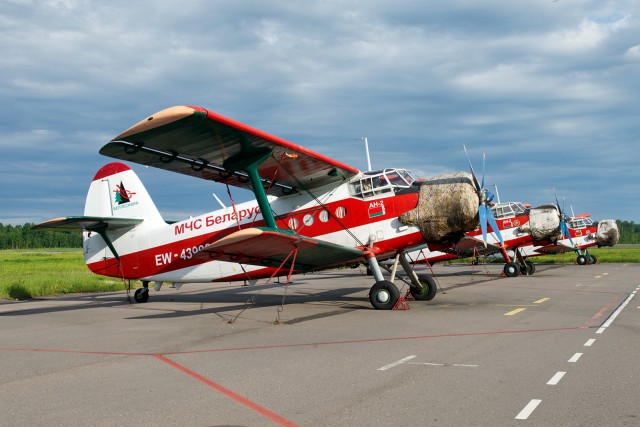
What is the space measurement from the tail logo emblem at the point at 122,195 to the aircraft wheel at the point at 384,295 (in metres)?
9.39

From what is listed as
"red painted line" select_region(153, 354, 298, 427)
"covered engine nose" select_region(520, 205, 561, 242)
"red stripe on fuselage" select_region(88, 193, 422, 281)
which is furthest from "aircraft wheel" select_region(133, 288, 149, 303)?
"covered engine nose" select_region(520, 205, 561, 242)

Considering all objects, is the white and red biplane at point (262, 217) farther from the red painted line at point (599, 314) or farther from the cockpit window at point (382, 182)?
the red painted line at point (599, 314)

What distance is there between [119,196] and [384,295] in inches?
397

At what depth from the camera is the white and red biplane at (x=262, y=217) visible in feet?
35.1

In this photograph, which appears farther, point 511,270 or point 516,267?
point 511,270

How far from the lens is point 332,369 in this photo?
6.39 metres

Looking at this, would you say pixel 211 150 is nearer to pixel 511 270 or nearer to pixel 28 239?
pixel 511 270

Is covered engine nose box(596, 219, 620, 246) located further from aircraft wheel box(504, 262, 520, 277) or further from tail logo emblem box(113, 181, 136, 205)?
tail logo emblem box(113, 181, 136, 205)

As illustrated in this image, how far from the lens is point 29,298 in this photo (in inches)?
806

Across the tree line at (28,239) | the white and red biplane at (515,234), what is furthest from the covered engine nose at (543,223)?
the tree line at (28,239)

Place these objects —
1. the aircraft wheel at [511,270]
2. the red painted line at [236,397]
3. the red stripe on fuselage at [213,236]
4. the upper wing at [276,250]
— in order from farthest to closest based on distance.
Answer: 1. the aircraft wheel at [511,270]
2. the red stripe on fuselage at [213,236]
3. the upper wing at [276,250]
4. the red painted line at [236,397]

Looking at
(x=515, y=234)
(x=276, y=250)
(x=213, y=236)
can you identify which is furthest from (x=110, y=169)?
(x=515, y=234)

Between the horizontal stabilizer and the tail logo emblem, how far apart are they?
0.96 metres

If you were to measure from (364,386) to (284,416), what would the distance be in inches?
48.6
